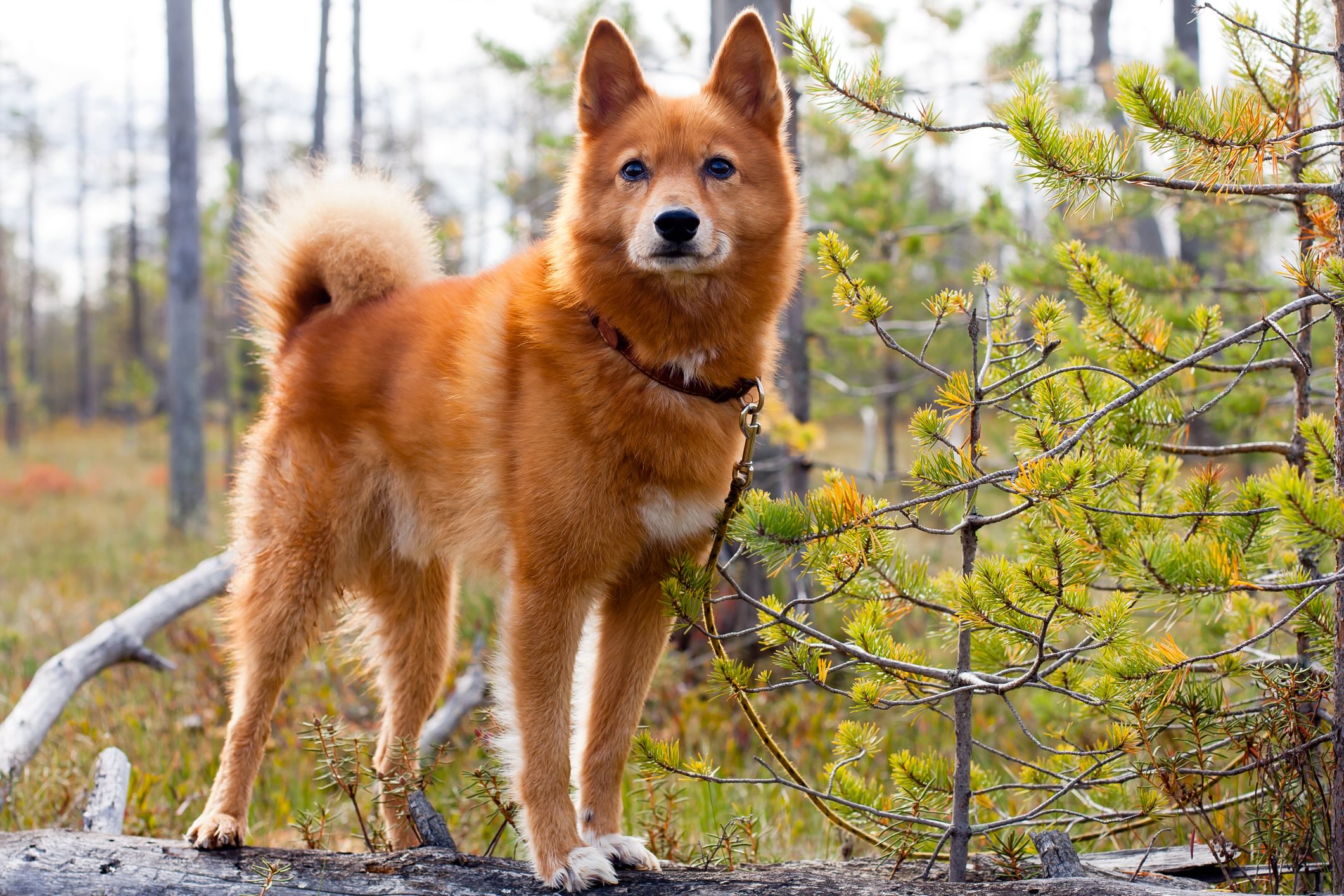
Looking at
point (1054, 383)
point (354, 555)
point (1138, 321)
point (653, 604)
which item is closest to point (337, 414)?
point (354, 555)

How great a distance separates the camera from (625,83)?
2662mm

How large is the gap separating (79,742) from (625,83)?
3.65 metres

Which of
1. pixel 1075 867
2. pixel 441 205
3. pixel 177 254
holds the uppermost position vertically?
pixel 441 205

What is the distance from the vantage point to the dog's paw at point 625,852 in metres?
2.37

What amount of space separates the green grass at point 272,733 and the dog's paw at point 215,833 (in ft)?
1.86

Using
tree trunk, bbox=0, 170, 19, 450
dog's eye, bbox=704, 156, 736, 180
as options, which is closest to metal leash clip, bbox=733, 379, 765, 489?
dog's eye, bbox=704, 156, 736, 180

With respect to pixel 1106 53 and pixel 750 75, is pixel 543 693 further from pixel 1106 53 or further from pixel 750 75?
pixel 1106 53

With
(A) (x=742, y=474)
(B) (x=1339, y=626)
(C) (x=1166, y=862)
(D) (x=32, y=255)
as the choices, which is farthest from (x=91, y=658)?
(D) (x=32, y=255)

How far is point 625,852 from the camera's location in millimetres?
2396

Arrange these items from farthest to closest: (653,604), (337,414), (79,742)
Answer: (79,742) < (337,414) < (653,604)

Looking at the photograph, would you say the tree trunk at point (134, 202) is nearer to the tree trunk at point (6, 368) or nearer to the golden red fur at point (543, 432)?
the tree trunk at point (6, 368)

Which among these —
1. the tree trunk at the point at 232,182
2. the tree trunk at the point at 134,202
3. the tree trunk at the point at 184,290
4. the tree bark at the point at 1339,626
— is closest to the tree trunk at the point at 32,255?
the tree trunk at the point at 134,202

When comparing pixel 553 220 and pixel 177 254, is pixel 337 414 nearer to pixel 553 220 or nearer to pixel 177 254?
pixel 553 220

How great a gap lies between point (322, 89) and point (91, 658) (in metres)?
8.71
